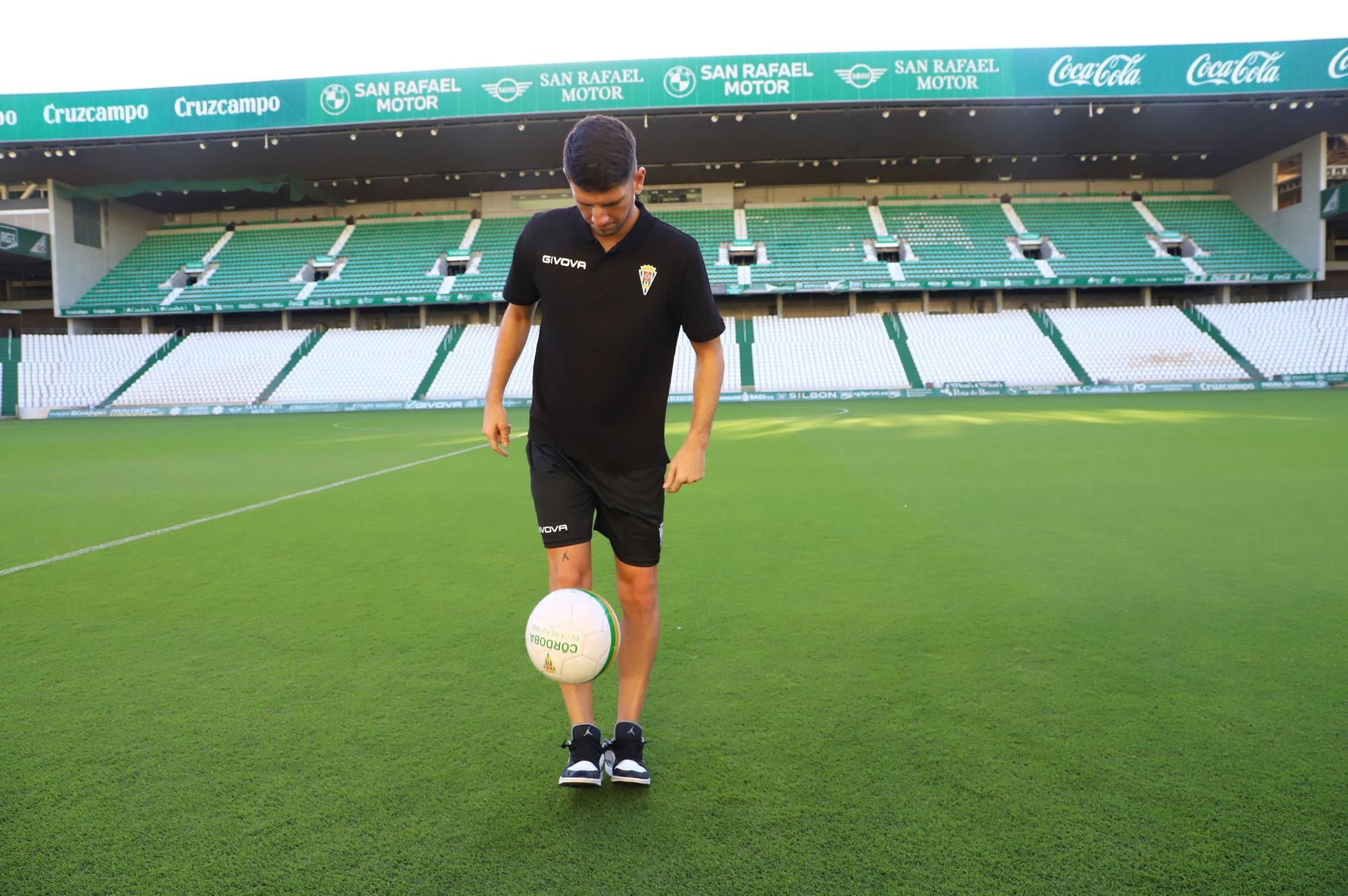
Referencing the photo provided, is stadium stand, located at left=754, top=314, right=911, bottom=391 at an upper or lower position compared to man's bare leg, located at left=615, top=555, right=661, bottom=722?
upper

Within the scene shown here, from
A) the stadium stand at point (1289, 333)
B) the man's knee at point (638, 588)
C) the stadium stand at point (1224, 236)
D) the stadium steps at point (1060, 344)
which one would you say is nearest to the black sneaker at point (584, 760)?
the man's knee at point (638, 588)

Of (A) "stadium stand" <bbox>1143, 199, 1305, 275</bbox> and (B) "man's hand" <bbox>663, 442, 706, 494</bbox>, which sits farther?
(A) "stadium stand" <bbox>1143, 199, 1305, 275</bbox>

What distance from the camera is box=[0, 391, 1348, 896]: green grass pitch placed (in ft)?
7.23

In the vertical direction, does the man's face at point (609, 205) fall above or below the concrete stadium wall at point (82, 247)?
below

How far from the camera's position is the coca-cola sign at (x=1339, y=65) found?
A: 92.8 feet

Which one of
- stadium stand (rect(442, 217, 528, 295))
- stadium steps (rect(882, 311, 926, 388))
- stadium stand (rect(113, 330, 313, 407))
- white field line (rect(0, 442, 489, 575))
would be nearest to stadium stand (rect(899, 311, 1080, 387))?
stadium steps (rect(882, 311, 926, 388))

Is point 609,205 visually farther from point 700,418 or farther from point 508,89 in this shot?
point 508,89

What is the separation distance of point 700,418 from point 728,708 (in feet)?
3.68

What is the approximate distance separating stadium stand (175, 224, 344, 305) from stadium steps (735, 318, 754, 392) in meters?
18.0

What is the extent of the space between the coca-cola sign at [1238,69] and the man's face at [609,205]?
111 feet

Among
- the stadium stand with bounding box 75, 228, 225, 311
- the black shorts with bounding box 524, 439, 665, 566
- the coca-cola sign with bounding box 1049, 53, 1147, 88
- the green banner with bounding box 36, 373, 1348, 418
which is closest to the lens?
the black shorts with bounding box 524, 439, 665, 566

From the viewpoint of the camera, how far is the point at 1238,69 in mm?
28859

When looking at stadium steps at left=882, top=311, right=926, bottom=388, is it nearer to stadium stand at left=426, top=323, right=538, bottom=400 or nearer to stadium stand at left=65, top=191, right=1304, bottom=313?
stadium stand at left=65, top=191, right=1304, bottom=313

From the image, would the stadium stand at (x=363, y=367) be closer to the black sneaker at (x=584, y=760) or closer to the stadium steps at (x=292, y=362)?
the stadium steps at (x=292, y=362)
